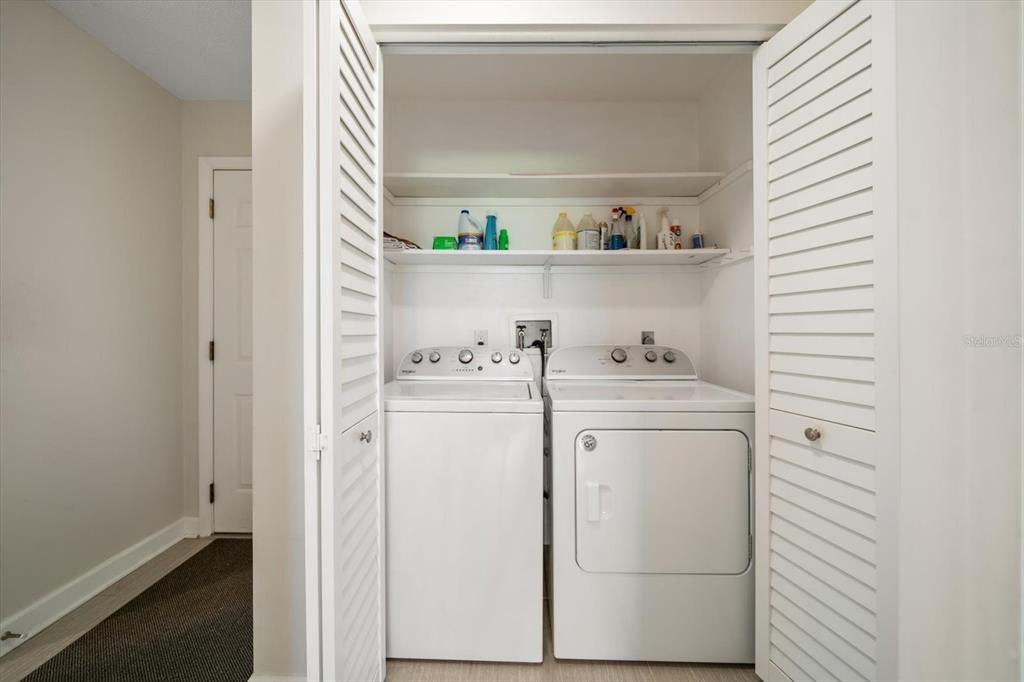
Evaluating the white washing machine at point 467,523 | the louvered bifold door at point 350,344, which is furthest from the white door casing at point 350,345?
the white washing machine at point 467,523

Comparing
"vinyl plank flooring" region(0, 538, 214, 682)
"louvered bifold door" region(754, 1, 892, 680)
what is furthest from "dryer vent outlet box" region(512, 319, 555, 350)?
"vinyl plank flooring" region(0, 538, 214, 682)

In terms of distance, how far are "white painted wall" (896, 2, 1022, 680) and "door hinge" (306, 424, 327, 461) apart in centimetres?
128

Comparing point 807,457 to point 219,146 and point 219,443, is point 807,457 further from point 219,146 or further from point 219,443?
point 219,146

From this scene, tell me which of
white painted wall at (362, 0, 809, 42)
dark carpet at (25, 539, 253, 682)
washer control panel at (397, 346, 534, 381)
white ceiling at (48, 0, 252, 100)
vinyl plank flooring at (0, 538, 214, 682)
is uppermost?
white ceiling at (48, 0, 252, 100)

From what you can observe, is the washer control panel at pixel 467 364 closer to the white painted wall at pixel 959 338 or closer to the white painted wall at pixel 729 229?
the white painted wall at pixel 729 229

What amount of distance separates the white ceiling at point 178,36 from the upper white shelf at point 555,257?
4.10ft

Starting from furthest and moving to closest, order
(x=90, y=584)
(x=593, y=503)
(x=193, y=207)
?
(x=193, y=207)
(x=90, y=584)
(x=593, y=503)

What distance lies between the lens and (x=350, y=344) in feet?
3.76

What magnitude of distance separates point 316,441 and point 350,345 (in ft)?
0.93

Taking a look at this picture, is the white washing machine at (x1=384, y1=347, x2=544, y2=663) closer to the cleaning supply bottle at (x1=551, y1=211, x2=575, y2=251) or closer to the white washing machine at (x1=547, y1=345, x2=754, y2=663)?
the white washing machine at (x1=547, y1=345, x2=754, y2=663)

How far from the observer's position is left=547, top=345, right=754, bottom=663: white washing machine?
153 centimetres

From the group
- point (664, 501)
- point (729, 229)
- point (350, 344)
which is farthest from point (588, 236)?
point (350, 344)

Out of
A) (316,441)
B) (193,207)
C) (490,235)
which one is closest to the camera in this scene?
(316,441)

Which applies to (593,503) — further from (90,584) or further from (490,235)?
(90,584)
